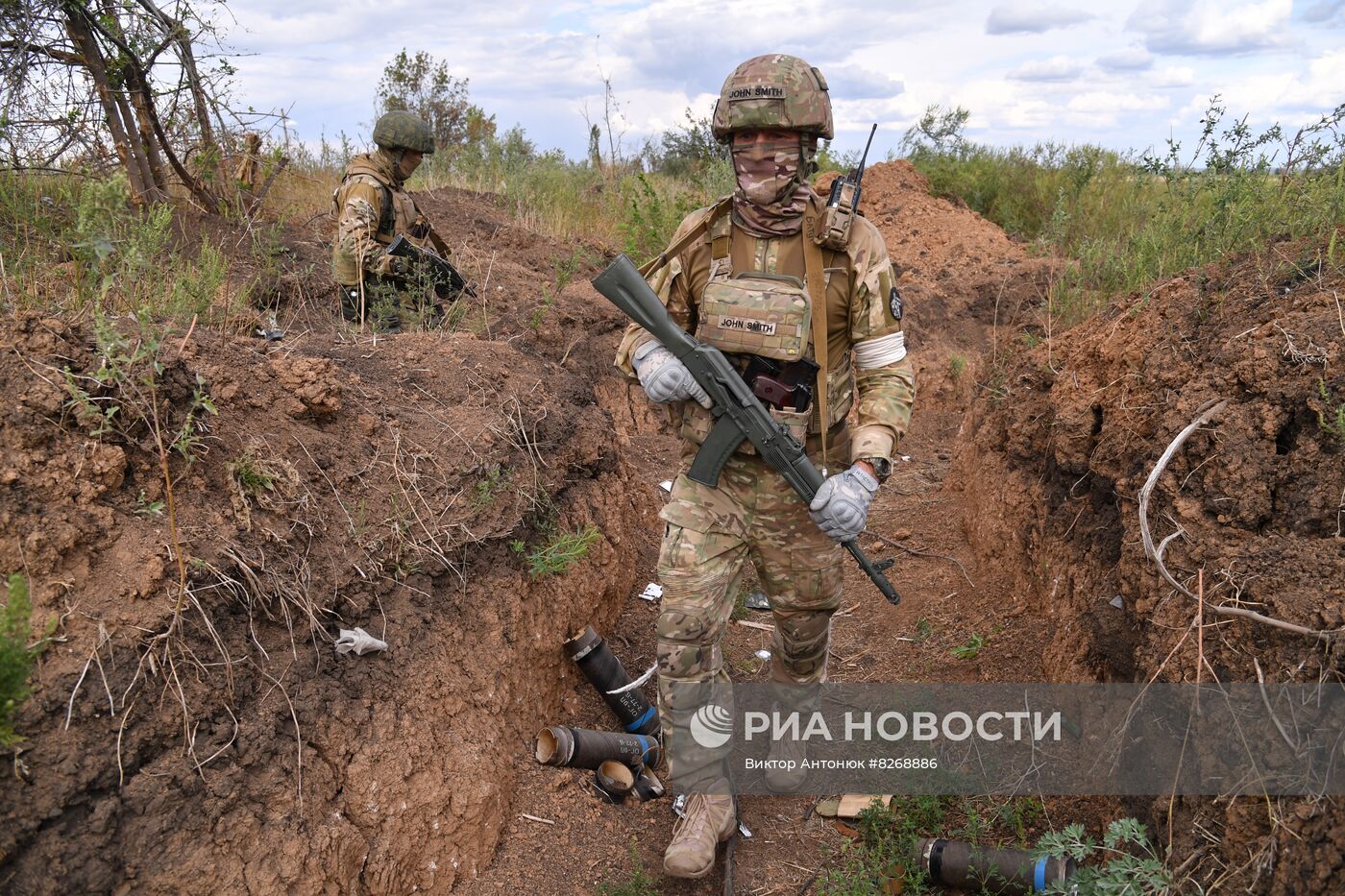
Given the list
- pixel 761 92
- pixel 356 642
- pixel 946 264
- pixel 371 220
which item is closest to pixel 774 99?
pixel 761 92

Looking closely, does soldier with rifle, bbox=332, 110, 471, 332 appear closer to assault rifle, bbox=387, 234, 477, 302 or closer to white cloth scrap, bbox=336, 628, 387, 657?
assault rifle, bbox=387, 234, 477, 302

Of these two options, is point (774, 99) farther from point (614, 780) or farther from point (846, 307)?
point (614, 780)

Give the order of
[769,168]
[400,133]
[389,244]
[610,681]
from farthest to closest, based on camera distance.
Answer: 1. [400,133]
2. [389,244]
3. [610,681]
4. [769,168]

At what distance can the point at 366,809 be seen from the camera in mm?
2590

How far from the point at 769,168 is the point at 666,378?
76 centimetres

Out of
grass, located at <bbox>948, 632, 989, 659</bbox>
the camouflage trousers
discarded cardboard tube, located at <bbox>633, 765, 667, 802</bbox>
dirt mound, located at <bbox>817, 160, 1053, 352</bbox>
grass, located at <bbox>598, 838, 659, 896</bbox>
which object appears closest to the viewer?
grass, located at <bbox>598, 838, 659, 896</bbox>

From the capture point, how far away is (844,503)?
2.84 m

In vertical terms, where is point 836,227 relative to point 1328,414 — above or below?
above

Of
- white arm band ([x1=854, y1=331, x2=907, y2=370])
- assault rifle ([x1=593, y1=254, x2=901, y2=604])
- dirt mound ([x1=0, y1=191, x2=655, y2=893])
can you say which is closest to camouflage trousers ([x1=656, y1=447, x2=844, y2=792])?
assault rifle ([x1=593, y1=254, x2=901, y2=604])

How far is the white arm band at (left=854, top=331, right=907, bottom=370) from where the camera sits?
2.99m

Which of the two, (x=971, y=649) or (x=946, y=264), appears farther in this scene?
(x=946, y=264)

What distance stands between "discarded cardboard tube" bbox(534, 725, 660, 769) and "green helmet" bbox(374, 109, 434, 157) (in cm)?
418

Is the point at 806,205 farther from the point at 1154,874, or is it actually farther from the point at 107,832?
the point at 107,832

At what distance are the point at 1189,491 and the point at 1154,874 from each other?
47.0 inches
